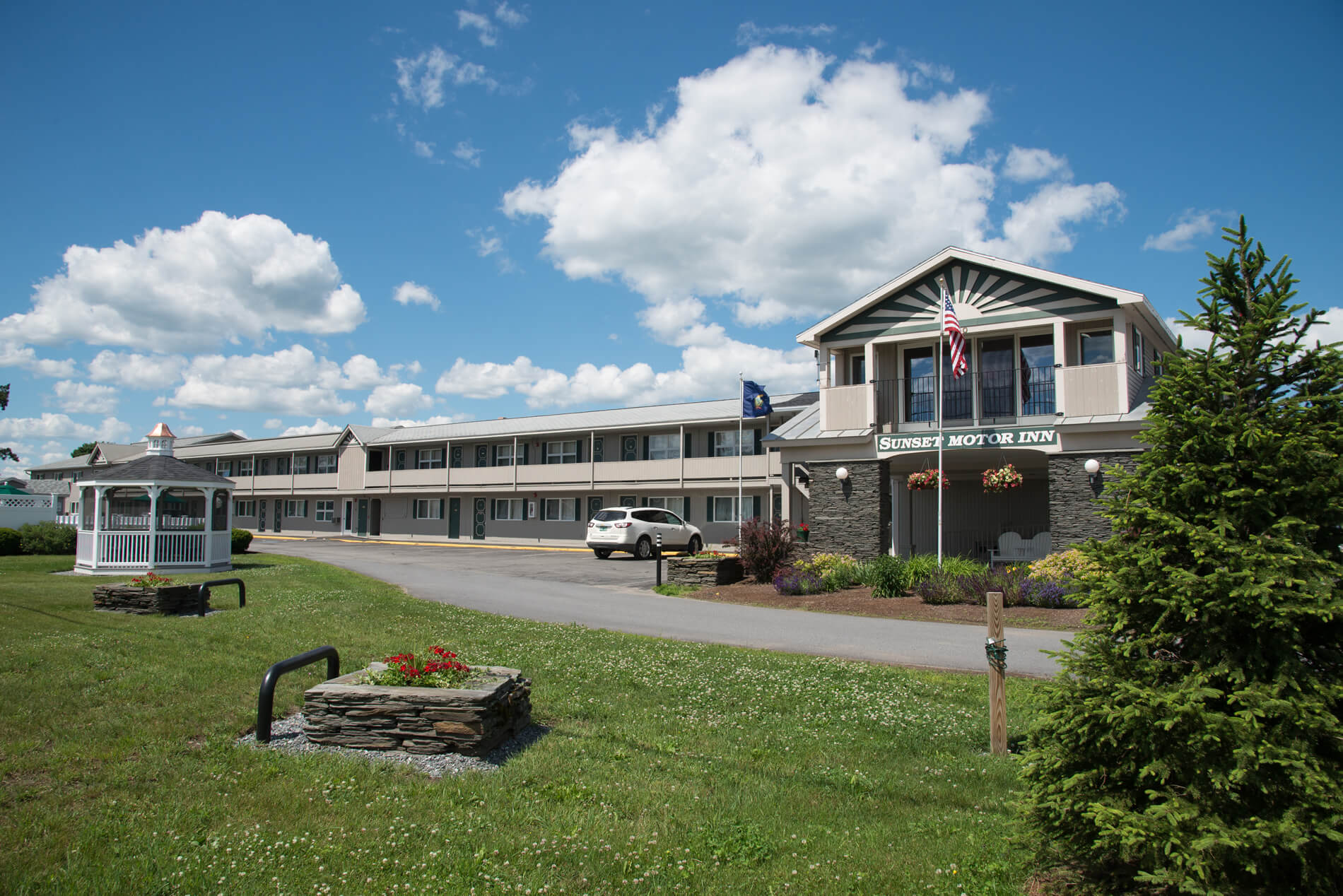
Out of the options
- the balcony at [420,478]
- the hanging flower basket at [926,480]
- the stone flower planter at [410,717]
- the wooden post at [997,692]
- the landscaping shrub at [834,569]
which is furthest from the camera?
the balcony at [420,478]

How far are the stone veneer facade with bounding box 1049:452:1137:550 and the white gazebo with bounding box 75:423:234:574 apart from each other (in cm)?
2176

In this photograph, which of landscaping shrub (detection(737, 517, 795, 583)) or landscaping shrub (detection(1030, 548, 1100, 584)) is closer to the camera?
landscaping shrub (detection(1030, 548, 1100, 584))

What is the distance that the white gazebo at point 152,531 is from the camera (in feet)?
72.3

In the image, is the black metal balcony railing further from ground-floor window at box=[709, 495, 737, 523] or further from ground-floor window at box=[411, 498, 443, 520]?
ground-floor window at box=[411, 498, 443, 520]

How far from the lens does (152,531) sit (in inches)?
870

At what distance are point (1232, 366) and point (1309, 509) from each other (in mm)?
705

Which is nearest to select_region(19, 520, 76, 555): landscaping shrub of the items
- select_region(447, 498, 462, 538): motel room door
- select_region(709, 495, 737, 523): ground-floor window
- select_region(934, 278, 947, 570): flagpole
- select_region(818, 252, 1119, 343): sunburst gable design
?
select_region(447, 498, 462, 538): motel room door

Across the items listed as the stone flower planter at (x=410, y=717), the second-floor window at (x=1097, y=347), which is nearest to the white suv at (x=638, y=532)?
the second-floor window at (x=1097, y=347)

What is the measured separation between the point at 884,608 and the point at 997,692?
9.79m

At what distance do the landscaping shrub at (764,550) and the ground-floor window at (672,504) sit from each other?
637 inches

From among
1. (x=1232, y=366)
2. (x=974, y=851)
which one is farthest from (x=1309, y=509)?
(x=974, y=851)

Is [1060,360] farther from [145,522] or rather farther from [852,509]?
[145,522]

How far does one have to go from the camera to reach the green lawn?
13.7 ft

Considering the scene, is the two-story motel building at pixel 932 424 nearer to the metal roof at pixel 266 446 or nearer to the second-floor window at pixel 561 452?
the second-floor window at pixel 561 452
